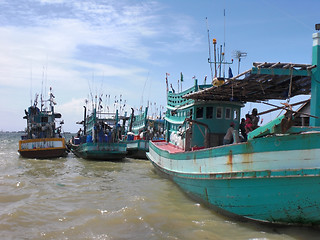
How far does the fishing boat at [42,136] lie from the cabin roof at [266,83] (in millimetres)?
15754

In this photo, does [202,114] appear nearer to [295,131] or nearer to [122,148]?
[295,131]

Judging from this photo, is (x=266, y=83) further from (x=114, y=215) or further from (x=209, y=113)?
(x=114, y=215)

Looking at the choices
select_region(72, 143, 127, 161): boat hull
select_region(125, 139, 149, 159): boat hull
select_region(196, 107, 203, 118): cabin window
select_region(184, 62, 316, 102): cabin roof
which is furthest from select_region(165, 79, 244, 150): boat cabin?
select_region(125, 139, 149, 159): boat hull

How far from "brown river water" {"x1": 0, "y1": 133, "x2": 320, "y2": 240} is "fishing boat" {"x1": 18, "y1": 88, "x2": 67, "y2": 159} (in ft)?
34.9

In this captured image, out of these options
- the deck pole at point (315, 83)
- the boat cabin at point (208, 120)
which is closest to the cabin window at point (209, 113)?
the boat cabin at point (208, 120)

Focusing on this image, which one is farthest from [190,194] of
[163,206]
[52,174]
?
[52,174]

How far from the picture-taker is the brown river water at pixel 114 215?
23.9 feet

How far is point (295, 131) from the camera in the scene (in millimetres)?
6824

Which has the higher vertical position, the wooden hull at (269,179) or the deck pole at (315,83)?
the deck pole at (315,83)

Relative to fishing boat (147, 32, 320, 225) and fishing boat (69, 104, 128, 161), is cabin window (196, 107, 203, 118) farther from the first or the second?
fishing boat (69, 104, 128, 161)

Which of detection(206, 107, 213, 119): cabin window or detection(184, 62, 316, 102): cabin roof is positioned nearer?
detection(184, 62, 316, 102): cabin roof

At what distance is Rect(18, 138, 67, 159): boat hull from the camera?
24047 mm

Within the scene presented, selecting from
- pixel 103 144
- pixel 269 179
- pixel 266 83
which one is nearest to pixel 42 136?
pixel 103 144

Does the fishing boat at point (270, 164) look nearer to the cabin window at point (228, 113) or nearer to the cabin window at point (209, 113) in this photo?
the cabin window at point (209, 113)
